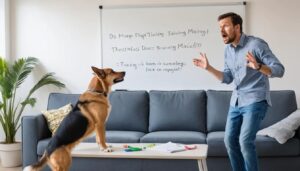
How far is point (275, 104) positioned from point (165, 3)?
1590 mm

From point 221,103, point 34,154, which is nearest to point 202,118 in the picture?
point 221,103

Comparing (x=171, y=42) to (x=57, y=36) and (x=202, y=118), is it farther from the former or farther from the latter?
(x=57, y=36)

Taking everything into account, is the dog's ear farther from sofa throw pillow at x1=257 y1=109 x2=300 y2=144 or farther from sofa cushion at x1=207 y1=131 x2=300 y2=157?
sofa throw pillow at x1=257 y1=109 x2=300 y2=144

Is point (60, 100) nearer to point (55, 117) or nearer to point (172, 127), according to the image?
point (55, 117)

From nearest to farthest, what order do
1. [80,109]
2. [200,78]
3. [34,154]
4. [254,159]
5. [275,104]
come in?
[80,109] → [254,159] → [34,154] → [275,104] → [200,78]

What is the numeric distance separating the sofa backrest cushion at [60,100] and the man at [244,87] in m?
1.83

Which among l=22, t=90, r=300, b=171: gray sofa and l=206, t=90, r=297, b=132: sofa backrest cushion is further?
l=206, t=90, r=297, b=132: sofa backrest cushion

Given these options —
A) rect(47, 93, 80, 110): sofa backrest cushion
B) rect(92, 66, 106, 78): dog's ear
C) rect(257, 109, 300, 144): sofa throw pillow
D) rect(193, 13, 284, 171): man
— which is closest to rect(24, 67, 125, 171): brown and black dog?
rect(92, 66, 106, 78): dog's ear

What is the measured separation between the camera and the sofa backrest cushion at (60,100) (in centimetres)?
401

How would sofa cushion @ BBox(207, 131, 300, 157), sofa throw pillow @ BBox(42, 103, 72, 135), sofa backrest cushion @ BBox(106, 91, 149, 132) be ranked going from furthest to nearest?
sofa backrest cushion @ BBox(106, 91, 149, 132), sofa throw pillow @ BBox(42, 103, 72, 135), sofa cushion @ BBox(207, 131, 300, 157)

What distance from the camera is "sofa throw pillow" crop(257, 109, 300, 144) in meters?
3.23

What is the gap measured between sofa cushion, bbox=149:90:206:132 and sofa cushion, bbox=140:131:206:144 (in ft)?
0.74

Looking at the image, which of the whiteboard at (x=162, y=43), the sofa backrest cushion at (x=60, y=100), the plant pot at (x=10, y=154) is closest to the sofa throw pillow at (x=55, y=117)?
the sofa backrest cushion at (x=60, y=100)

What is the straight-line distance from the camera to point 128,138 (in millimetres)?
3451
